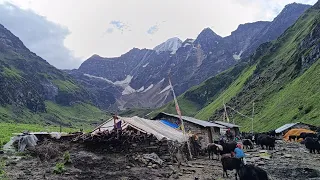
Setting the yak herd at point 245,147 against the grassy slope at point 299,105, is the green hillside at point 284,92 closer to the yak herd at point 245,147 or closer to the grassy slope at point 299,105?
the grassy slope at point 299,105

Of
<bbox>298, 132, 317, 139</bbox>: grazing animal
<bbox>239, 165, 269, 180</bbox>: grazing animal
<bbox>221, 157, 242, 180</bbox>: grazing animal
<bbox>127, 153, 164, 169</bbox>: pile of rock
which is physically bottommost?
<bbox>239, 165, 269, 180</bbox>: grazing animal

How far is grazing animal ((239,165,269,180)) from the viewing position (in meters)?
18.0

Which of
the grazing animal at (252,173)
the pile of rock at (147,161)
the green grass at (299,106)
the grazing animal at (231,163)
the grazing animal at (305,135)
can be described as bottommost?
the grazing animal at (252,173)

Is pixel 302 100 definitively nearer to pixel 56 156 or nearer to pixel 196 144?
pixel 196 144

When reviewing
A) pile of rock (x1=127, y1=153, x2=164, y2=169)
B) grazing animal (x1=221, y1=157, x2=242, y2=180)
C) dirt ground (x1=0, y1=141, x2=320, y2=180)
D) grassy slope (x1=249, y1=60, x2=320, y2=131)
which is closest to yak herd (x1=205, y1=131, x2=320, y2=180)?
grazing animal (x1=221, y1=157, x2=242, y2=180)

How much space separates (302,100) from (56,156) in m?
72.5

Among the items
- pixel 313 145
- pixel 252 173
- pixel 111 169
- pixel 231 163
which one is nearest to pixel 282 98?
pixel 313 145

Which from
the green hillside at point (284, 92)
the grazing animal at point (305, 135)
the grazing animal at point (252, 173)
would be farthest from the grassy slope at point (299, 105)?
the grazing animal at point (252, 173)

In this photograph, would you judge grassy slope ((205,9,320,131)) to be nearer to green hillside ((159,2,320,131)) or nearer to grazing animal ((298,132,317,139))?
Answer: green hillside ((159,2,320,131))

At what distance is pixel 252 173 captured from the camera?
18.1m

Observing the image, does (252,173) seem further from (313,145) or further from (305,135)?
(305,135)

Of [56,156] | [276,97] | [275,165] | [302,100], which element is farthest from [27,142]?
[276,97]

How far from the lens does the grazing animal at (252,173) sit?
18.0 meters

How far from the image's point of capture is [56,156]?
26.3 m
